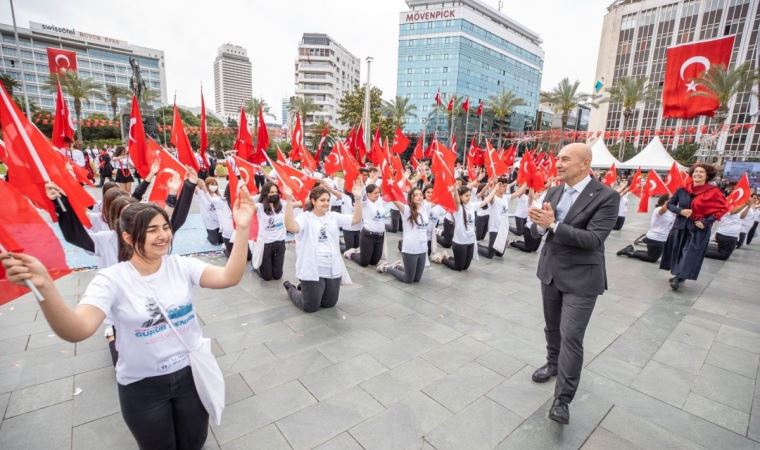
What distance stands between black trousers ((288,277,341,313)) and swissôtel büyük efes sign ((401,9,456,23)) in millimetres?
75530

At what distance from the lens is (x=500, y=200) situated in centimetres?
848

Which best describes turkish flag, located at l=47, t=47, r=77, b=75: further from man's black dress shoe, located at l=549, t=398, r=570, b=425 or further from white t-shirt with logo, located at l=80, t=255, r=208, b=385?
man's black dress shoe, located at l=549, t=398, r=570, b=425

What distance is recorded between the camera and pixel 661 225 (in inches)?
311

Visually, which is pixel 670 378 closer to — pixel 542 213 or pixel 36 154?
pixel 542 213

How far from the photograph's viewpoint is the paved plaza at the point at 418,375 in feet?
9.26

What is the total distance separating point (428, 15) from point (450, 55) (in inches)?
364

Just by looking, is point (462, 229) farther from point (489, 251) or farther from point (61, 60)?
point (61, 60)

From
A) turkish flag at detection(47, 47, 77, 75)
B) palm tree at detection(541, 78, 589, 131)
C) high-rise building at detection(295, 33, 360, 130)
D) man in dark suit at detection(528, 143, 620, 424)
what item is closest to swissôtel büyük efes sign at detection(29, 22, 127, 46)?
high-rise building at detection(295, 33, 360, 130)

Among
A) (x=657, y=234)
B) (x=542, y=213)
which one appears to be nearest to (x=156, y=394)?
(x=542, y=213)

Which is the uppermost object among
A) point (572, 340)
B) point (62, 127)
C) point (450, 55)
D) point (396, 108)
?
point (450, 55)

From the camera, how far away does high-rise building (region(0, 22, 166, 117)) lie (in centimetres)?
7781

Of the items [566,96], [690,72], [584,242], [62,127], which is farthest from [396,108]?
[584,242]

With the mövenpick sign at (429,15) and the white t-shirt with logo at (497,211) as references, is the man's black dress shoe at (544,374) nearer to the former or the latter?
the white t-shirt with logo at (497,211)

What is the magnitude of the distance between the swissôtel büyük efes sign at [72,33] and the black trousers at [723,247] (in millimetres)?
118401
